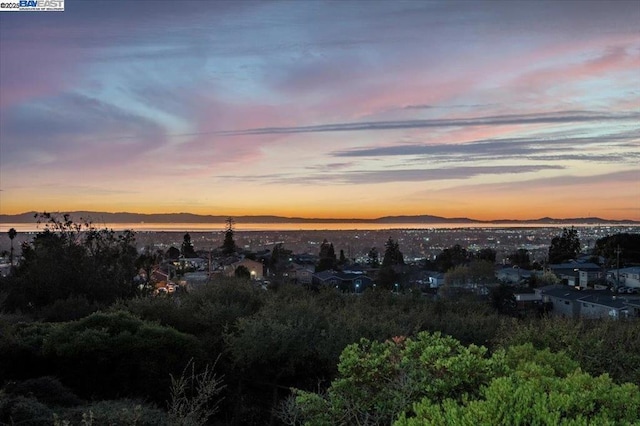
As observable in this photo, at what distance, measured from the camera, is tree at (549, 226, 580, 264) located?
65.2m

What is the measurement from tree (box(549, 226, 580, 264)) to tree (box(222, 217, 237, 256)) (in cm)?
4063

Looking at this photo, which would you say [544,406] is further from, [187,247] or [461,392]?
[187,247]

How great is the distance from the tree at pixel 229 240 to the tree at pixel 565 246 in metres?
40.6

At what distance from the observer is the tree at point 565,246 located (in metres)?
65.2

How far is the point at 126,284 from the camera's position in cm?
1911

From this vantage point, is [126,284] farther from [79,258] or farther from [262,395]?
[262,395]

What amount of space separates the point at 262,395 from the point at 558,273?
153 feet

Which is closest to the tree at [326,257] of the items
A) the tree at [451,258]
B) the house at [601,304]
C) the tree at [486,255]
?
the tree at [451,258]

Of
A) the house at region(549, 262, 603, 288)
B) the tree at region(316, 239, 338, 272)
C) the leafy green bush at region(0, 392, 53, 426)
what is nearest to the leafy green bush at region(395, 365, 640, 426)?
the leafy green bush at region(0, 392, 53, 426)

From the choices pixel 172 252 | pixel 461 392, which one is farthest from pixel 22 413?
pixel 172 252

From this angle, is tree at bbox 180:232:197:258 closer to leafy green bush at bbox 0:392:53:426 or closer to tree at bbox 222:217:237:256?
tree at bbox 222:217:237:256

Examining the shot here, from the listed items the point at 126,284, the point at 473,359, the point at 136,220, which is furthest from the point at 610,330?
the point at 136,220

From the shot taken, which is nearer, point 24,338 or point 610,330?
point 610,330

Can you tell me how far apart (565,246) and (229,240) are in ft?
147
